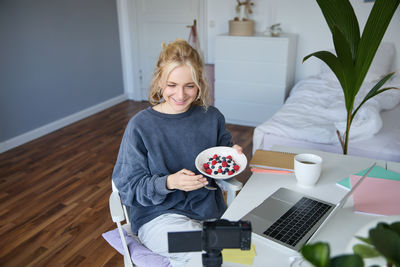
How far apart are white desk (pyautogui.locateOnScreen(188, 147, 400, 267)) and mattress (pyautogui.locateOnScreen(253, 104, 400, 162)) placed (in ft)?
2.55

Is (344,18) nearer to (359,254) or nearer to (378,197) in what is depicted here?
(378,197)

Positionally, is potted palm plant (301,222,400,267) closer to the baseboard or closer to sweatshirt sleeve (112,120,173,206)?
sweatshirt sleeve (112,120,173,206)

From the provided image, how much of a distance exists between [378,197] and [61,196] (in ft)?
7.05

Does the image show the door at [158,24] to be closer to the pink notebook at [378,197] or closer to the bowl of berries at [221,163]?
the bowl of berries at [221,163]

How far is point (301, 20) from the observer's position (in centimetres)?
388

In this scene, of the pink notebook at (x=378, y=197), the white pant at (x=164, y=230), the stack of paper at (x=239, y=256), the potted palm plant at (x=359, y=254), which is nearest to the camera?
the potted palm plant at (x=359, y=254)

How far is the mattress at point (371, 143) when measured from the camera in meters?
2.12

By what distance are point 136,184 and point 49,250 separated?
1100 millimetres

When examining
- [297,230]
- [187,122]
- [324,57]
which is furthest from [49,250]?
[324,57]

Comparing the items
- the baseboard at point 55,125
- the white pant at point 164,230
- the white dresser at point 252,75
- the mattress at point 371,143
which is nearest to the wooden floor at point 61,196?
the baseboard at point 55,125

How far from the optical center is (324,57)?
4.73ft

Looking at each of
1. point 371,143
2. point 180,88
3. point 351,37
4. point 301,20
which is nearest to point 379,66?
point 301,20

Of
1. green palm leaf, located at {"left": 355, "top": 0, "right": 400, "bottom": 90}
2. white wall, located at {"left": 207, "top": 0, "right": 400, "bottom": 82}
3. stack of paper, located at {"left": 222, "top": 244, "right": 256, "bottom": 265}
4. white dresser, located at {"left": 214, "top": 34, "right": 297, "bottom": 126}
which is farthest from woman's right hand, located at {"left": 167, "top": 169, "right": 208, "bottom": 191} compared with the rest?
white wall, located at {"left": 207, "top": 0, "right": 400, "bottom": 82}

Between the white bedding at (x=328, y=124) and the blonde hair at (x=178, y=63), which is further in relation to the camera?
the white bedding at (x=328, y=124)
